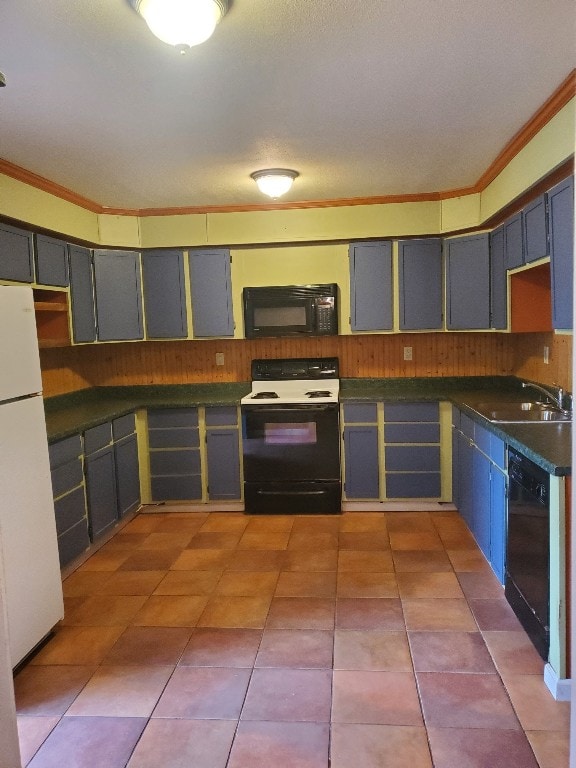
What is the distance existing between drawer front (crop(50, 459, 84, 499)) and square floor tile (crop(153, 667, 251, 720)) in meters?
1.33

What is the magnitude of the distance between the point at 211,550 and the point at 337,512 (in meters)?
1.10

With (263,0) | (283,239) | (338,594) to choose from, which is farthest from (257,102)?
(338,594)

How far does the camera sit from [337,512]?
4.46 metres

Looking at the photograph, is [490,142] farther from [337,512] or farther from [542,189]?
[337,512]

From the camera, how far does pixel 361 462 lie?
14.7ft

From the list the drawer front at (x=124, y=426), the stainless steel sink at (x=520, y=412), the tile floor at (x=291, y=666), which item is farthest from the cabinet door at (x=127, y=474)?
the stainless steel sink at (x=520, y=412)

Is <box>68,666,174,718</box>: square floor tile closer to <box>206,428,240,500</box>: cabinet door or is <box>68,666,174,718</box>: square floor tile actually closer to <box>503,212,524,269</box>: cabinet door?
<box>206,428,240,500</box>: cabinet door

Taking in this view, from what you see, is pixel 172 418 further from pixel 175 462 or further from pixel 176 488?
pixel 176 488

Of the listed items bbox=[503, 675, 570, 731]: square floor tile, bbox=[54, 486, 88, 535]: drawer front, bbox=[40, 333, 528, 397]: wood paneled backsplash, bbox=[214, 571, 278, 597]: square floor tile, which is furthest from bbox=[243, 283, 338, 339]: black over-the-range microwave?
bbox=[503, 675, 570, 731]: square floor tile

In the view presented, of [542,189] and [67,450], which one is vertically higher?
[542,189]

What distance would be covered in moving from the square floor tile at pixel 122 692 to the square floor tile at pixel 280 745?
1.38 ft

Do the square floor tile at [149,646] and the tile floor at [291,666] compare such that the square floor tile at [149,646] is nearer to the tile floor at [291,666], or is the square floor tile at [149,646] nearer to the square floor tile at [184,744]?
the tile floor at [291,666]

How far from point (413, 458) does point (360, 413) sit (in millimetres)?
534

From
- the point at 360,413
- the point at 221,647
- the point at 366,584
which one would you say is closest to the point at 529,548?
the point at 366,584
